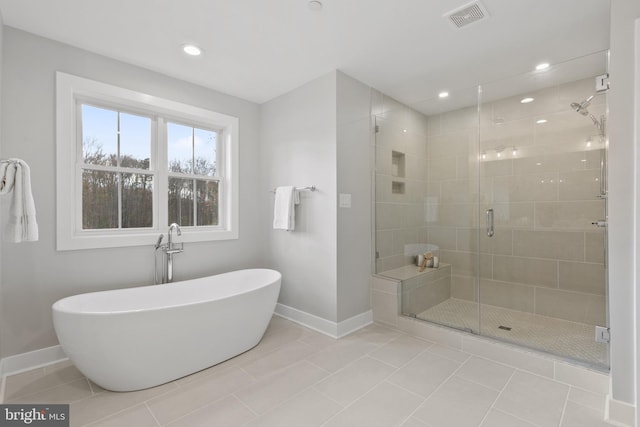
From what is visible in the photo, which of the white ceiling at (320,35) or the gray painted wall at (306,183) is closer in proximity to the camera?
the white ceiling at (320,35)

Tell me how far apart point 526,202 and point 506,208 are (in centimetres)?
19

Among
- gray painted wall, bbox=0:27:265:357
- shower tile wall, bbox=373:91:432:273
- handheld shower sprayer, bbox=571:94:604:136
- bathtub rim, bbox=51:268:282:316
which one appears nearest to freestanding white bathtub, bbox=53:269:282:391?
bathtub rim, bbox=51:268:282:316

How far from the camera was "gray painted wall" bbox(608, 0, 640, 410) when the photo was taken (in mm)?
1587

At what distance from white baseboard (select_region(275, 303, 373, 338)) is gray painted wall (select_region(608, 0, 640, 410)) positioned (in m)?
1.80

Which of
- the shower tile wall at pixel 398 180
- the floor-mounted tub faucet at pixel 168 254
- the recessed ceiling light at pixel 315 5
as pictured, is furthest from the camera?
the shower tile wall at pixel 398 180

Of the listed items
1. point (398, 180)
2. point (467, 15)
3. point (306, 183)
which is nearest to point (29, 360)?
point (306, 183)

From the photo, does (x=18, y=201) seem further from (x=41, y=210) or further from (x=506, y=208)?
(x=506, y=208)

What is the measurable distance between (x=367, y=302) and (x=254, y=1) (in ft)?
8.97

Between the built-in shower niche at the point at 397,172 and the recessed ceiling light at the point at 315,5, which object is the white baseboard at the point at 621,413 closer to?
the built-in shower niche at the point at 397,172

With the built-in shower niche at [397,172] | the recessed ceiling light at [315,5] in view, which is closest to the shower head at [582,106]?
the built-in shower niche at [397,172]

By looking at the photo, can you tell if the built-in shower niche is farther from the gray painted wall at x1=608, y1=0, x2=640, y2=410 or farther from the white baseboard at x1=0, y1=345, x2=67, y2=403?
the white baseboard at x1=0, y1=345, x2=67, y2=403

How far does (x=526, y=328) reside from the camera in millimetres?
2541

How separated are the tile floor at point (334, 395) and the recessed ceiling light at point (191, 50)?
250cm

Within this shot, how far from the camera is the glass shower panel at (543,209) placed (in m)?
2.29
